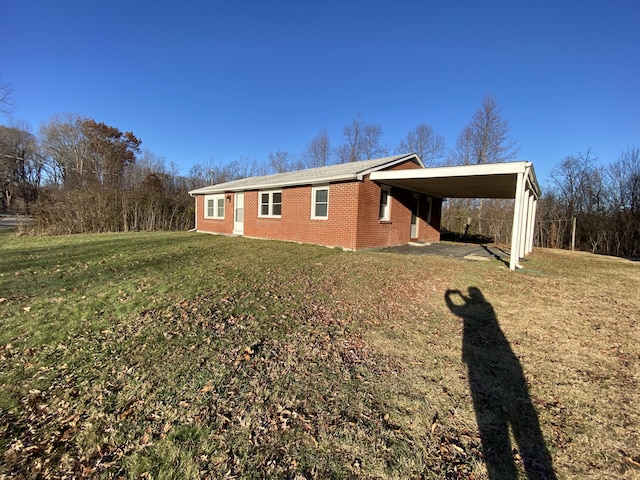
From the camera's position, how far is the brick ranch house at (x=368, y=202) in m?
9.24

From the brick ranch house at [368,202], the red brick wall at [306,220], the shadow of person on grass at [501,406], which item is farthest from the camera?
the red brick wall at [306,220]

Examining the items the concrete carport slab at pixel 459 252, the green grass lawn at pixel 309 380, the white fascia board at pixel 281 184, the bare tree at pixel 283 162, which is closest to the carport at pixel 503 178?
the concrete carport slab at pixel 459 252

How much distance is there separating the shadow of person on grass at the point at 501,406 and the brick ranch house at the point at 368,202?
5.06 meters

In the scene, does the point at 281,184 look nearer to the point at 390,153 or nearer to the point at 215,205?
the point at 215,205

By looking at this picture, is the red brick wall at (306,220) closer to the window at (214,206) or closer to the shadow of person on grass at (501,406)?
the window at (214,206)

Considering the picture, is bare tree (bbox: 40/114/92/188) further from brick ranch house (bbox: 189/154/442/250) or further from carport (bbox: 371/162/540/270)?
carport (bbox: 371/162/540/270)

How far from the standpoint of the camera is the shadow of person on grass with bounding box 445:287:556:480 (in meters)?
1.99

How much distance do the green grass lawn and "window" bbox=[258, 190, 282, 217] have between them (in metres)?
7.42

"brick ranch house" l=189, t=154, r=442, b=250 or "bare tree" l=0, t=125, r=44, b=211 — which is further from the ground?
"bare tree" l=0, t=125, r=44, b=211

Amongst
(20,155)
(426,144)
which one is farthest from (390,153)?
(20,155)

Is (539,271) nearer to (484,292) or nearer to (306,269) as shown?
(484,292)

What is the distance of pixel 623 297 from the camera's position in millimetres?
5785

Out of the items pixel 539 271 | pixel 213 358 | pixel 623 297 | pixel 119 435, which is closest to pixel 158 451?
pixel 119 435

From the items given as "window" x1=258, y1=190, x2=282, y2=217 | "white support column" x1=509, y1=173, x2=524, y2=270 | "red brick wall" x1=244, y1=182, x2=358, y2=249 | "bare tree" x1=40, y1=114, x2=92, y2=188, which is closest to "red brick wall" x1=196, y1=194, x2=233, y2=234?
"red brick wall" x1=244, y1=182, x2=358, y2=249
